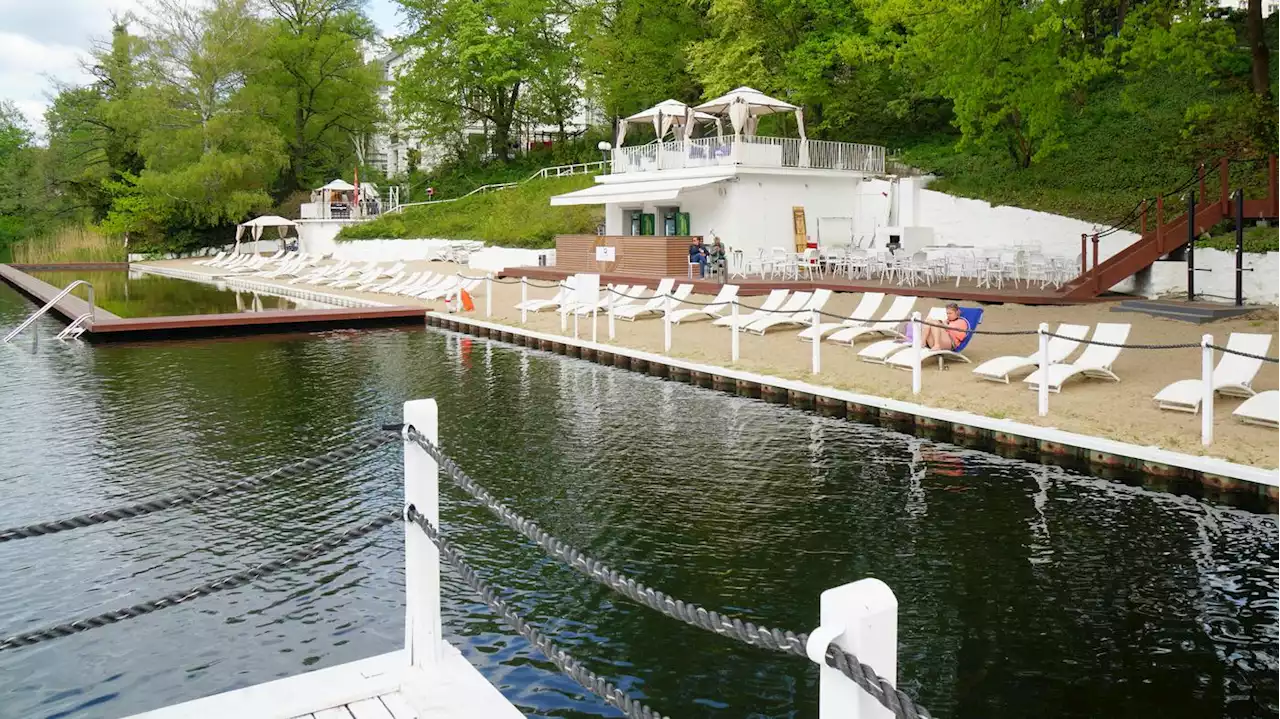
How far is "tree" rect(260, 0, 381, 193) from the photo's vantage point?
5722 centimetres

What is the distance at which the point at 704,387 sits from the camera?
15016 mm

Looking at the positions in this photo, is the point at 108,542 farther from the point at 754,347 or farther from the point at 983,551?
the point at 754,347

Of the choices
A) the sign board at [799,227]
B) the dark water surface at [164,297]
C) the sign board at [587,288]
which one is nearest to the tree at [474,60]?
the dark water surface at [164,297]

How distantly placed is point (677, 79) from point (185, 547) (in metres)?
35.1

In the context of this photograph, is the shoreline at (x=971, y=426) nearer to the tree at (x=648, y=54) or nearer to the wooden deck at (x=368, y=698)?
the wooden deck at (x=368, y=698)

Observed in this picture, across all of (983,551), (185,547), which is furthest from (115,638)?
(983,551)

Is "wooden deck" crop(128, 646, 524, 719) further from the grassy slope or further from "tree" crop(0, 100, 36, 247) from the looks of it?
"tree" crop(0, 100, 36, 247)

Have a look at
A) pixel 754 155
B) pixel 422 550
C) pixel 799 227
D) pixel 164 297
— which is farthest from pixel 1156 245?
pixel 164 297

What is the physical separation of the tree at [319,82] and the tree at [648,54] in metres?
19.6

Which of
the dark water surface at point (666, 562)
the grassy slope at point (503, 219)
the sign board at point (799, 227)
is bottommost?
the dark water surface at point (666, 562)

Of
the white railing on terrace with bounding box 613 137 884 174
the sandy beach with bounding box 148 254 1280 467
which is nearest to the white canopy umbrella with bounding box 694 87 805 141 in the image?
the white railing on terrace with bounding box 613 137 884 174

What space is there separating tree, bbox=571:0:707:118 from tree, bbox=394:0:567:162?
6758 millimetres

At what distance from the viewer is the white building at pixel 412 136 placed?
5472cm

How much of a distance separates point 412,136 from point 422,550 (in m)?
59.4
